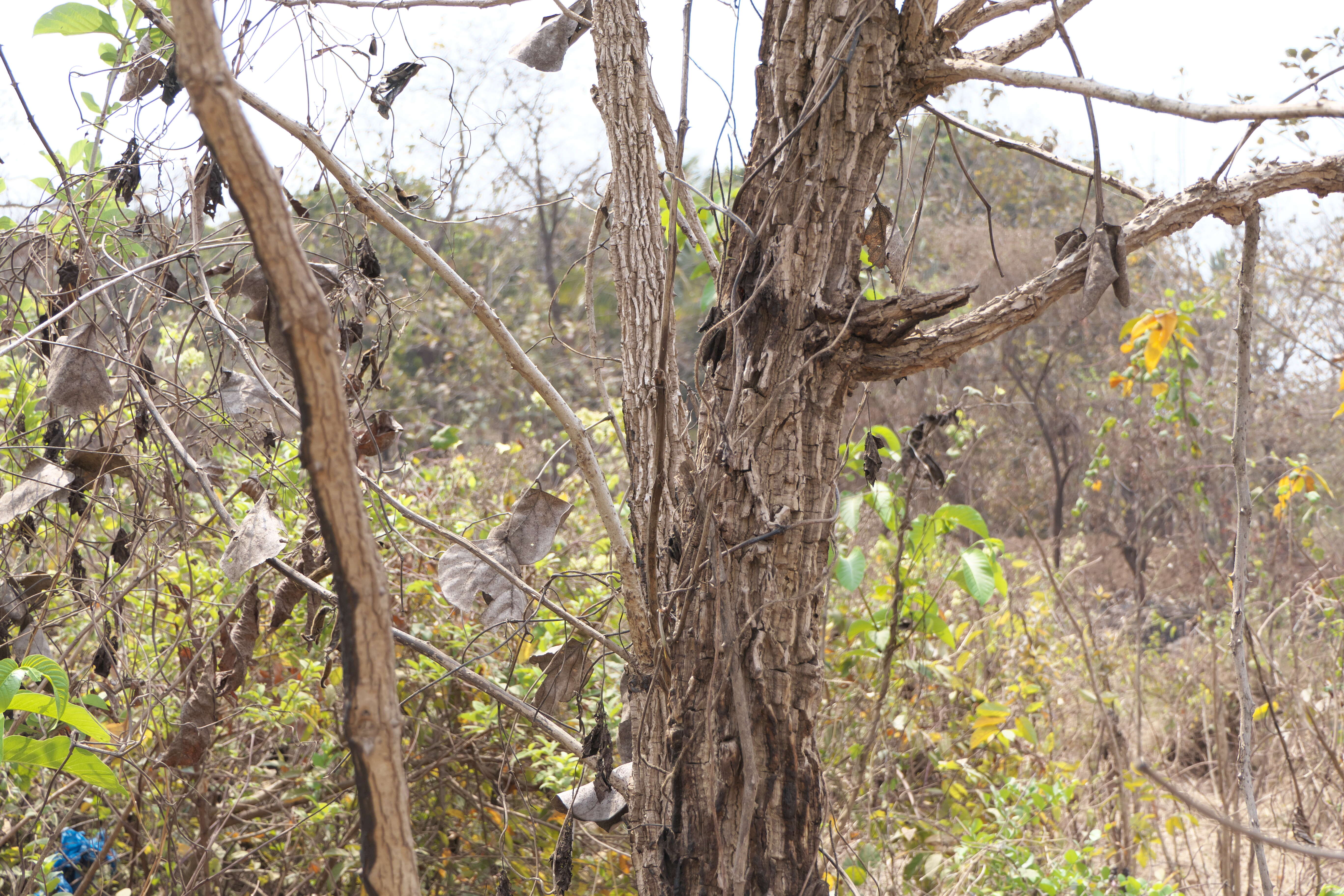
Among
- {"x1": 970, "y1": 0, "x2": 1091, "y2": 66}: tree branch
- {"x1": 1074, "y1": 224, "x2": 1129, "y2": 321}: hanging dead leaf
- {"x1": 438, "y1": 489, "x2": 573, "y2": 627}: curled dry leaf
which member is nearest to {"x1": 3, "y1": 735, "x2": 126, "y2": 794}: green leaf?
{"x1": 438, "y1": 489, "x2": 573, "y2": 627}: curled dry leaf

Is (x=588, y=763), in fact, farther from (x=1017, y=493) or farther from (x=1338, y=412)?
(x=1017, y=493)

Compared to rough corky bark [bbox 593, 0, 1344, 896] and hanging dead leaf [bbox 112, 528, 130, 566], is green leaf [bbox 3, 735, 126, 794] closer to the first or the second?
hanging dead leaf [bbox 112, 528, 130, 566]

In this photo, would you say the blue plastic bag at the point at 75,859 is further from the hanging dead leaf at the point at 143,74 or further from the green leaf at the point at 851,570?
the green leaf at the point at 851,570

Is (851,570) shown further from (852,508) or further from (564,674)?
(564,674)

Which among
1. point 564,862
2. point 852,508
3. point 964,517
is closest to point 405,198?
point 564,862

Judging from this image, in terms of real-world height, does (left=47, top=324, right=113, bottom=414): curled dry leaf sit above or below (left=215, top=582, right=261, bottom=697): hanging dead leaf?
above

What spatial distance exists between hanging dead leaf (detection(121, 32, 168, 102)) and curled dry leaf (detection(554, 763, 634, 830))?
1185mm

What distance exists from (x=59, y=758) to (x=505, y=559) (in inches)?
28.0

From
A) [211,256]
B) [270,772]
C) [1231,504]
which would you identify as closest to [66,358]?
[211,256]

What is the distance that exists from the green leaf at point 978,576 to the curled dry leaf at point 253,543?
1.66 metres

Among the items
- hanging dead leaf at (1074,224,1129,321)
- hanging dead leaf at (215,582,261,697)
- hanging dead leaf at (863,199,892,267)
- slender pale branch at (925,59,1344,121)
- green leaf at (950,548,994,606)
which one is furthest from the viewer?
green leaf at (950,548,994,606)

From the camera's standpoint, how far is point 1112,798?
2824mm

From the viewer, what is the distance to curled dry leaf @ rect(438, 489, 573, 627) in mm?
1109

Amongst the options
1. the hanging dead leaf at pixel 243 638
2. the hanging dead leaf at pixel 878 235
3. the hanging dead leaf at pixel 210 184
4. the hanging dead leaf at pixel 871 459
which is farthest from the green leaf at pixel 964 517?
the hanging dead leaf at pixel 210 184
